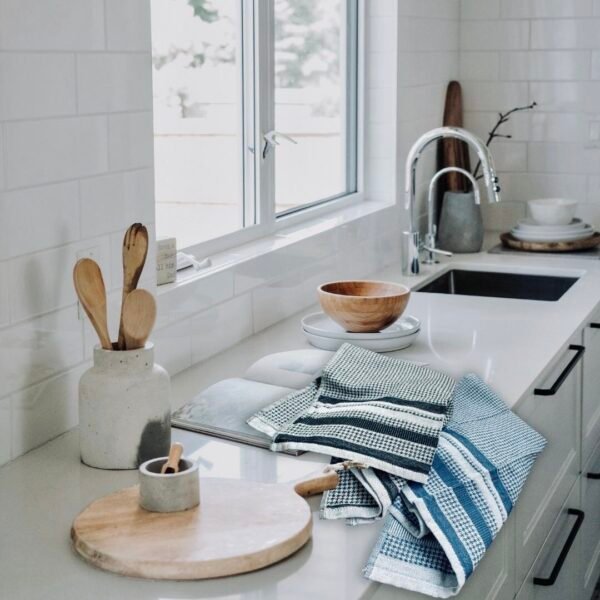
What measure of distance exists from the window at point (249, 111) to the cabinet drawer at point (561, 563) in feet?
3.39

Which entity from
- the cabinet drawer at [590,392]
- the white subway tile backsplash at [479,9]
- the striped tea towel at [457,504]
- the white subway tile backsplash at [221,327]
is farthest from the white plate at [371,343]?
the white subway tile backsplash at [479,9]

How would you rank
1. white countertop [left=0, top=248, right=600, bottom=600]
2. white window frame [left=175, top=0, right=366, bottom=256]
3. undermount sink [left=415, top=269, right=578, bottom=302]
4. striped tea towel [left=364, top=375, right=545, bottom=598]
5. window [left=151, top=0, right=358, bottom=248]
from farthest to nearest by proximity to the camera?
undermount sink [left=415, top=269, right=578, bottom=302] < white window frame [left=175, top=0, right=366, bottom=256] < window [left=151, top=0, right=358, bottom=248] < striped tea towel [left=364, top=375, right=545, bottom=598] < white countertop [left=0, top=248, right=600, bottom=600]

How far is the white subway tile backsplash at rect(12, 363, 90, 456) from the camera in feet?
5.74

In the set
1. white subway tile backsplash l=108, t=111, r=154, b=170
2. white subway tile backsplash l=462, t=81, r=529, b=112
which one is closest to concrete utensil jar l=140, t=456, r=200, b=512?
white subway tile backsplash l=108, t=111, r=154, b=170

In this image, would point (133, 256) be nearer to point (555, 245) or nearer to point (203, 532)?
point (203, 532)

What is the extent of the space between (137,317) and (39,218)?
0.23 m

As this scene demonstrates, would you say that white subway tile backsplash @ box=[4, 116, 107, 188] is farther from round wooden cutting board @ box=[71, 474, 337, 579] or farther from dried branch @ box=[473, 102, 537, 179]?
dried branch @ box=[473, 102, 537, 179]

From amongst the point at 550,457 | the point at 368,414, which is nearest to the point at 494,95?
the point at 550,457

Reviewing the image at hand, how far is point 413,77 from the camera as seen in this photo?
11.5 ft

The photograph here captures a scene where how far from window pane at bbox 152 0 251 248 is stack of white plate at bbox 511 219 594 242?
3.79ft

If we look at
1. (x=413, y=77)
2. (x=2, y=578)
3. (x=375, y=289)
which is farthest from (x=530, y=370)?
(x=413, y=77)

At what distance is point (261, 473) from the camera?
170 centimetres

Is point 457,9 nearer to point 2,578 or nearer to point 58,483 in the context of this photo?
point 58,483

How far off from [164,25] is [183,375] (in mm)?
760
